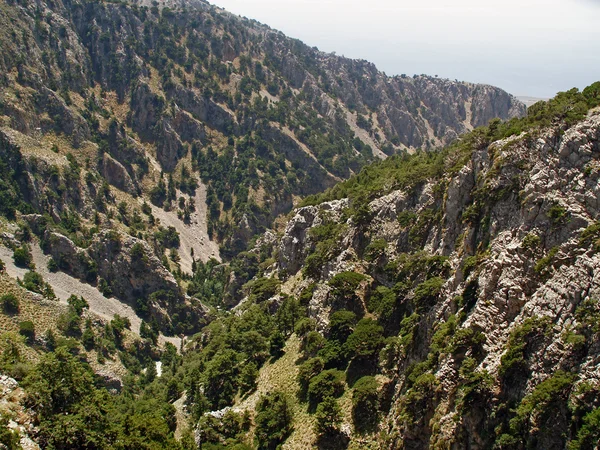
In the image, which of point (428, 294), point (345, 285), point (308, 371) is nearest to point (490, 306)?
point (428, 294)

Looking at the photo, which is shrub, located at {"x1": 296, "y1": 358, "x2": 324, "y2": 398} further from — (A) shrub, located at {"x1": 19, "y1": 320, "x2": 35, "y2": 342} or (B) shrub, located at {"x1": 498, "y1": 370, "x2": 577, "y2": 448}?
(A) shrub, located at {"x1": 19, "y1": 320, "x2": 35, "y2": 342}

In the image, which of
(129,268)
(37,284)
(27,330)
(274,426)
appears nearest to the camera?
(274,426)

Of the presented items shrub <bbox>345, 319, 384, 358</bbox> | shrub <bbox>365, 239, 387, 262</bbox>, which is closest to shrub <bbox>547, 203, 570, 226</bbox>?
shrub <bbox>345, 319, 384, 358</bbox>

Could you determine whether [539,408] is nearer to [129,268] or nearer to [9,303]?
[9,303]

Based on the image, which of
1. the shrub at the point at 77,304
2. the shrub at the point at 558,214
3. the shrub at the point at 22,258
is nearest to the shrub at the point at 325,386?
the shrub at the point at 558,214

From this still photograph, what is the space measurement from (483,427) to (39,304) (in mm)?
101521

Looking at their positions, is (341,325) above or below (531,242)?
below

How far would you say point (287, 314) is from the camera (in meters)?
82.8

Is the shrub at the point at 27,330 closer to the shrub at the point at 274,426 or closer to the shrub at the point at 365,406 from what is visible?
the shrub at the point at 274,426

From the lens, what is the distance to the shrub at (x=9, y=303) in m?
102

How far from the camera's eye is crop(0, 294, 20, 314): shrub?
101750mm

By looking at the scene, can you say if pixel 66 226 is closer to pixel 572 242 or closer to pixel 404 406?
pixel 404 406

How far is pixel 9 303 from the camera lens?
102625 mm

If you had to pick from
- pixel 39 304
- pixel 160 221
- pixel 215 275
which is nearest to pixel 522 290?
pixel 39 304
